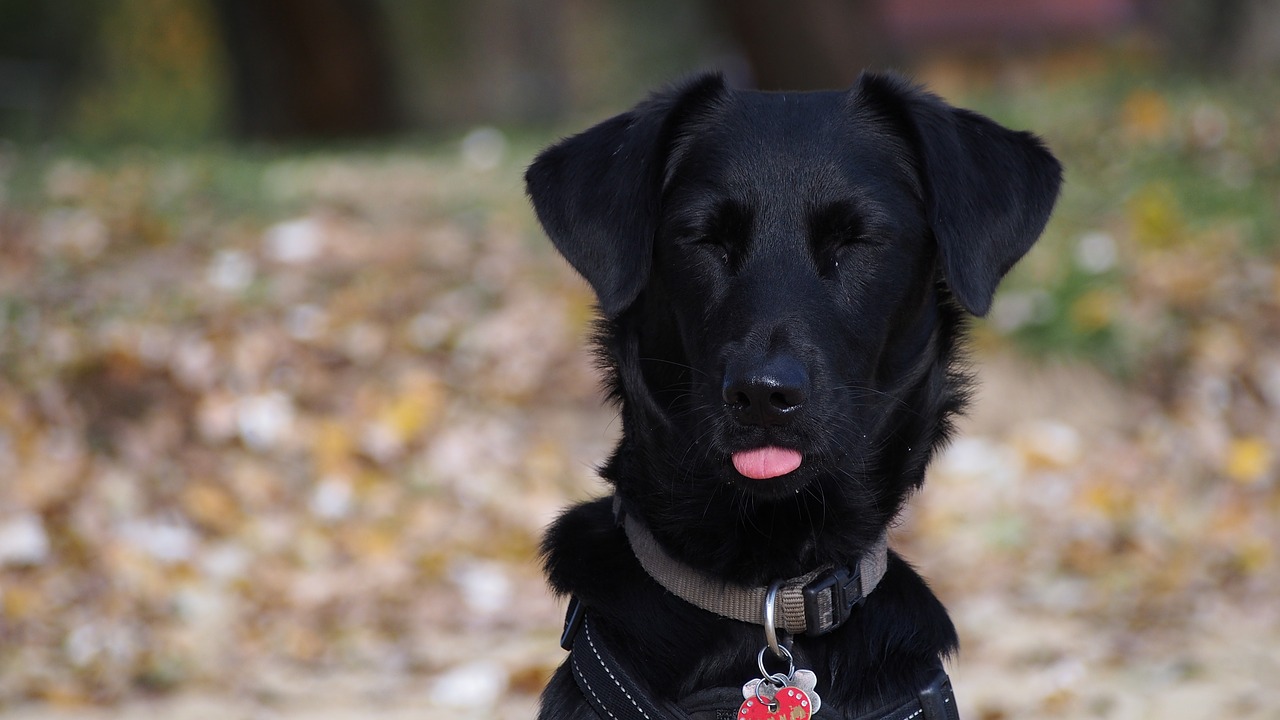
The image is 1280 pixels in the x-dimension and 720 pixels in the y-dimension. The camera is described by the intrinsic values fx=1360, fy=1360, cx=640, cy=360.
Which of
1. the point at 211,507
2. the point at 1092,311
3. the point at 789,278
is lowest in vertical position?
the point at 789,278

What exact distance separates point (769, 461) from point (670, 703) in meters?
0.47

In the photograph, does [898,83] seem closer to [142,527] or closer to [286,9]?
[142,527]

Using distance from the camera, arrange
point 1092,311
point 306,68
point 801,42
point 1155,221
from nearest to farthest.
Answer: point 1092,311
point 1155,221
point 801,42
point 306,68

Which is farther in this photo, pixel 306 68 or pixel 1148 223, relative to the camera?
pixel 306 68

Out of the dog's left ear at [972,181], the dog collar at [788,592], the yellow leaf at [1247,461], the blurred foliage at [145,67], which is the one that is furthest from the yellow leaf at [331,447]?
the blurred foliage at [145,67]

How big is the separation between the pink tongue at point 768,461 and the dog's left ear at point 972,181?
0.47 m

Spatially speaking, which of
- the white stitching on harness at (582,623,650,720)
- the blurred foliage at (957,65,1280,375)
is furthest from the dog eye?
the blurred foliage at (957,65,1280,375)

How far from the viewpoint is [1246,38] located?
1143 cm

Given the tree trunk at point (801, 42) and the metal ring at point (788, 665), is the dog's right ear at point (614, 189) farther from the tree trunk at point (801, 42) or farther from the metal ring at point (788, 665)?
the tree trunk at point (801, 42)

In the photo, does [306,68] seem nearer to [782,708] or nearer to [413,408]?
[413,408]

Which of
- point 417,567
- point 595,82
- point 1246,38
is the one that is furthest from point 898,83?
point 595,82

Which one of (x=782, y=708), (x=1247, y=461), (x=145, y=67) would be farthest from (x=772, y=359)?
(x=145, y=67)

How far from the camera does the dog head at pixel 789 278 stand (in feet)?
8.29

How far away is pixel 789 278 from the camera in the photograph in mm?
2564
